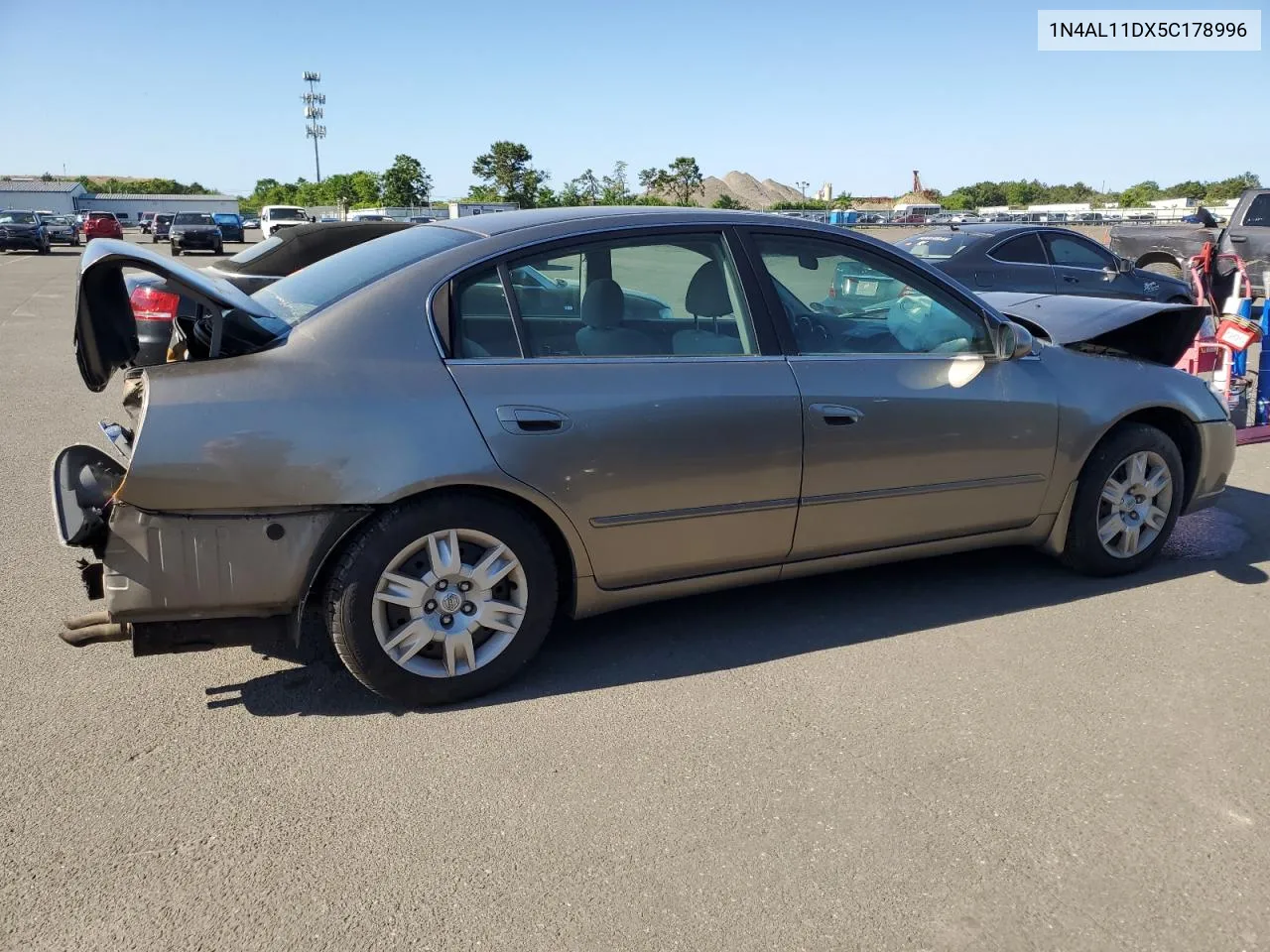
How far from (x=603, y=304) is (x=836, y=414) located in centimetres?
98

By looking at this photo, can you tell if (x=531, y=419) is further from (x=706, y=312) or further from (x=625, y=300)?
(x=706, y=312)

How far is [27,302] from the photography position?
18062mm

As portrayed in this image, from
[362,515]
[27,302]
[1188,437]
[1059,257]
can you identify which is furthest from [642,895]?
[27,302]

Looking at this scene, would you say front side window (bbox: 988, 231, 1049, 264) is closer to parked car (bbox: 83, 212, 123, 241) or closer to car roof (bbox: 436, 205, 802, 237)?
car roof (bbox: 436, 205, 802, 237)

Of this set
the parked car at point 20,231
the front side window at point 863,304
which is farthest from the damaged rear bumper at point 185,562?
the parked car at point 20,231

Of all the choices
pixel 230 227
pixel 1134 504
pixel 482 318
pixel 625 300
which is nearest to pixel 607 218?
pixel 625 300

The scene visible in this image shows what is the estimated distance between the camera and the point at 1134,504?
4617 millimetres

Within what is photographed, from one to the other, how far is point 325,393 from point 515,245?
0.88 m

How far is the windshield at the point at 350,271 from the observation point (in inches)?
136

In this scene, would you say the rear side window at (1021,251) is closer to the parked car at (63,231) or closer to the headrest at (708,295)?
the headrest at (708,295)

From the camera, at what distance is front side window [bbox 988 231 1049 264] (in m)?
10.7

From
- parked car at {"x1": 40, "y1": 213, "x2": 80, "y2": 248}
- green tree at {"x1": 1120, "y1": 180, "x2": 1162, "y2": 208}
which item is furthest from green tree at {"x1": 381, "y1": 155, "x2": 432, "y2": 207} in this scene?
green tree at {"x1": 1120, "y1": 180, "x2": 1162, "y2": 208}

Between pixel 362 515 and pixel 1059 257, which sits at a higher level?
pixel 1059 257

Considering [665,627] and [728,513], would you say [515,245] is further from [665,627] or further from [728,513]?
[665,627]
